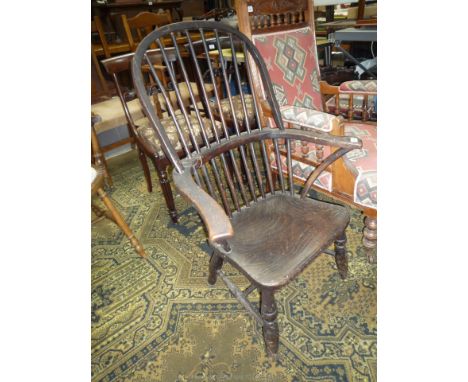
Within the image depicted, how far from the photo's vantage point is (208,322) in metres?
1.57

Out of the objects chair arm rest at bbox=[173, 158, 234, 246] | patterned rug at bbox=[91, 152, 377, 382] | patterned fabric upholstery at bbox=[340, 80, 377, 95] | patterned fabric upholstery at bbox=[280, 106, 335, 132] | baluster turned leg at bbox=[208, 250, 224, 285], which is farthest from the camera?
patterned fabric upholstery at bbox=[340, 80, 377, 95]

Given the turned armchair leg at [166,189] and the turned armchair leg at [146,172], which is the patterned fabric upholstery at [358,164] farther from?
the turned armchair leg at [146,172]

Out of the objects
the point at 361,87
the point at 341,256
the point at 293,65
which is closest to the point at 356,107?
the point at 361,87

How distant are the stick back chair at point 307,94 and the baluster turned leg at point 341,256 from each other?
19 centimetres

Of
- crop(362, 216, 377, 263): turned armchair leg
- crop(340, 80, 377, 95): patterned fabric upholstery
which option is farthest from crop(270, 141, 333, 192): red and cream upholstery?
crop(340, 80, 377, 95): patterned fabric upholstery

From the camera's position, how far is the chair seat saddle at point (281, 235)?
1114mm

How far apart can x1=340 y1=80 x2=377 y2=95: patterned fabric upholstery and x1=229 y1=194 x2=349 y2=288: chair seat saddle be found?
0.87m

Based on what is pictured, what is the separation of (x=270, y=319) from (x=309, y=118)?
95 cm

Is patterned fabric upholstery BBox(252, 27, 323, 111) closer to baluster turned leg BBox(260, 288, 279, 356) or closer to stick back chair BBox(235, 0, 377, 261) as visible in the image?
stick back chair BBox(235, 0, 377, 261)

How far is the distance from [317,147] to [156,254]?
4.11 feet

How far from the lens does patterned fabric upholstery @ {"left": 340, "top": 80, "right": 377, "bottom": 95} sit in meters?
1.83

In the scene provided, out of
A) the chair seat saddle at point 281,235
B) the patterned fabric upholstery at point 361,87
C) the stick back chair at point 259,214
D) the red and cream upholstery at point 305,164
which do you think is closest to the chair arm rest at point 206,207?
the stick back chair at point 259,214

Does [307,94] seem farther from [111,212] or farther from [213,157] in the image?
[111,212]
